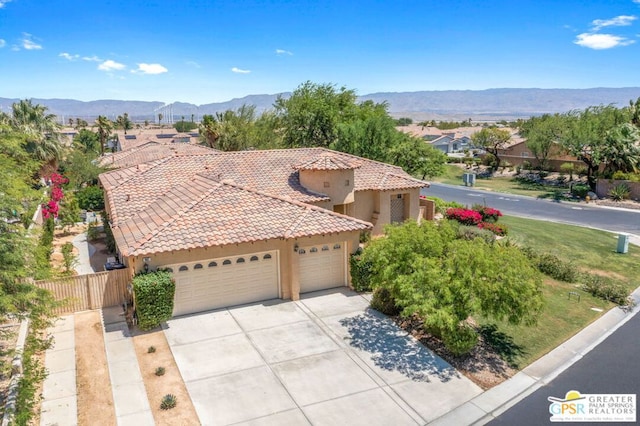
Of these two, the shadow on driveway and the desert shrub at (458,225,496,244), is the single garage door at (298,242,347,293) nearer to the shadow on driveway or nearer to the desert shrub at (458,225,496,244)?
the shadow on driveway

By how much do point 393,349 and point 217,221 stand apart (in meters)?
7.99

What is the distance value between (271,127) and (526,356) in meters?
41.5

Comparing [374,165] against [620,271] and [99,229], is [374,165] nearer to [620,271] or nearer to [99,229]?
[620,271]

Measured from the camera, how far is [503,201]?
46.0m

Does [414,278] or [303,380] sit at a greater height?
[414,278]

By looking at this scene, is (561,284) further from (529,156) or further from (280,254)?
(529,156)

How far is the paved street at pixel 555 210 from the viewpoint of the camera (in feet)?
119

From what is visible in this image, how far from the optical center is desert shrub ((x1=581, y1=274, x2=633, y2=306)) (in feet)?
66.1

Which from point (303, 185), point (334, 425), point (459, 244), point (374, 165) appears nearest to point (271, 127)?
point (374, 165)

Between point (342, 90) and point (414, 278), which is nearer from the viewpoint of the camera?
point (414, 278)

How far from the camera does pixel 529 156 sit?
6894 cm

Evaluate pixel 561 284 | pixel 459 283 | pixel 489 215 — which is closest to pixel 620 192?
pixel 489 215

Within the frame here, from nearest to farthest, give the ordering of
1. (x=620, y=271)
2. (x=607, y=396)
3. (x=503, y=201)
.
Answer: (x=607, y=396) → (x=620, y=271) → (x=503, y=201)

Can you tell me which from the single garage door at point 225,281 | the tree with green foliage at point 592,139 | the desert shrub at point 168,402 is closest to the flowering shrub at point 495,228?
the single garage door at point 225,281
